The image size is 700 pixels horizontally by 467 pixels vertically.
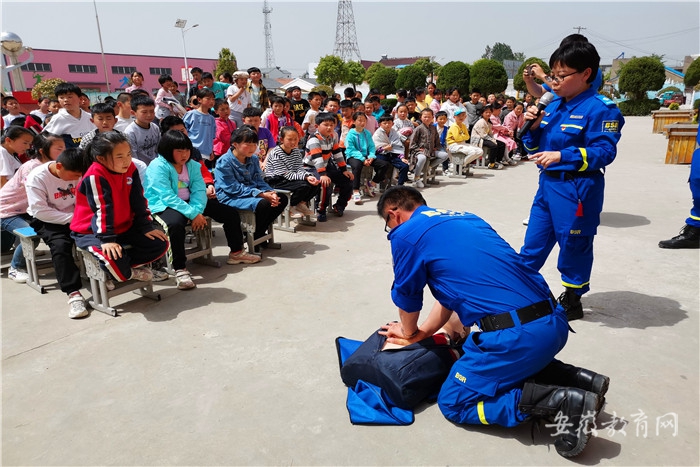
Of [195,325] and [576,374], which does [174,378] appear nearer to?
[195,325]

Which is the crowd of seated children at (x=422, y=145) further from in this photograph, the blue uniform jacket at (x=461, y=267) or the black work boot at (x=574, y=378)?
the black work boot at (x=574, y=378)

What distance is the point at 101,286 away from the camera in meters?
3.67

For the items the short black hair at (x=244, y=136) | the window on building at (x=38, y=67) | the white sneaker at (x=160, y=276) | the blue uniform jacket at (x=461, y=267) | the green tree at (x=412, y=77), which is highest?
the window on building at (x=38, y=67)

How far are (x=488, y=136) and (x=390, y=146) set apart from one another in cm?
336

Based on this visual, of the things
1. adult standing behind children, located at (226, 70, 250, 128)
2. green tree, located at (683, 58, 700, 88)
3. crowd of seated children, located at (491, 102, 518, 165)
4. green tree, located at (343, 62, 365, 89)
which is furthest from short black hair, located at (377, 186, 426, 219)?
green tree, located at (343, 62, 365, 89)

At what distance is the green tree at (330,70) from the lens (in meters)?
48.3

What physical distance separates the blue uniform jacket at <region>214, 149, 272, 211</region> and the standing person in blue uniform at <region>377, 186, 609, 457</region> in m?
2.86

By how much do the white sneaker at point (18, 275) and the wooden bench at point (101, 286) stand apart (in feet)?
3.09

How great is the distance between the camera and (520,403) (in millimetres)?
2170

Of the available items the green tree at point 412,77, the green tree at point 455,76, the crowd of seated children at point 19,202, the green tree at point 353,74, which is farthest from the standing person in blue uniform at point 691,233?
the green tree at point 353,74

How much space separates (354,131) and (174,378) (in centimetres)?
528

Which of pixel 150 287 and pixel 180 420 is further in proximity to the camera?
pixel 150 287

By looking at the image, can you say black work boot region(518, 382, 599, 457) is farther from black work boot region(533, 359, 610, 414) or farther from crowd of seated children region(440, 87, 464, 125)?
crowd of seated children region(440, 87, 464, 125)

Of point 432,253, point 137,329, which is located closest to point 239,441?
point 432,253
